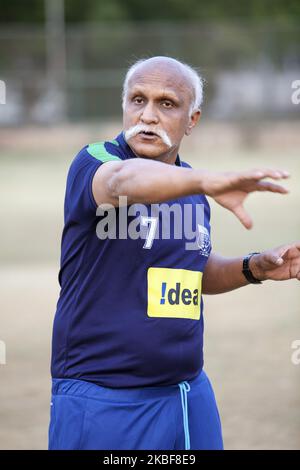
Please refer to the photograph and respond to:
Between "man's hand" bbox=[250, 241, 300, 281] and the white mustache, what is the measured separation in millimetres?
661

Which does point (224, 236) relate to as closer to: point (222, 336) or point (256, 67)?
point (222, 336)

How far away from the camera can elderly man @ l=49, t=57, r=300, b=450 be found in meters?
3.47

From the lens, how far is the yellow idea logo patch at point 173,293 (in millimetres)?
3527

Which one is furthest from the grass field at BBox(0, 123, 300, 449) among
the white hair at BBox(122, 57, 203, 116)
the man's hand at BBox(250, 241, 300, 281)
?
the white hair at BBox(122, 57, 203, 116)

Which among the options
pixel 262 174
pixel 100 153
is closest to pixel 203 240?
pixel 100 153

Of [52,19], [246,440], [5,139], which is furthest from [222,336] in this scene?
[52,19]

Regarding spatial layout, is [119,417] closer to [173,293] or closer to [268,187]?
[173,293]

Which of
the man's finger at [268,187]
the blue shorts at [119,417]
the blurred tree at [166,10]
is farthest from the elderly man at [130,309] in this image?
the blurred tree at [166,10]

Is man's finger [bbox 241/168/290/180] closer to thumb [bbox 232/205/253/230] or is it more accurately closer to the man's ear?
thumb [bbox 232/205/253/230]

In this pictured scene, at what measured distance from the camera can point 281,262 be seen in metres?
3.83

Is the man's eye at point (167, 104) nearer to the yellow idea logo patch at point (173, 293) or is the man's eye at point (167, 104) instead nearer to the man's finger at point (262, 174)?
the yellow idea logo patch at point (173, 293)

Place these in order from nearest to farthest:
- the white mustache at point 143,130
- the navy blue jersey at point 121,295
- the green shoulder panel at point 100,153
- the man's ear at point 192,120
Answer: the green shoulder panel at point 100,153 < the navy blue jersey at point 121,295 < the white mustache at point 143,130 < the man's ear at point 192,120

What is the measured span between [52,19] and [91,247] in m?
36.6

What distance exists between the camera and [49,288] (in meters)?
11.2
